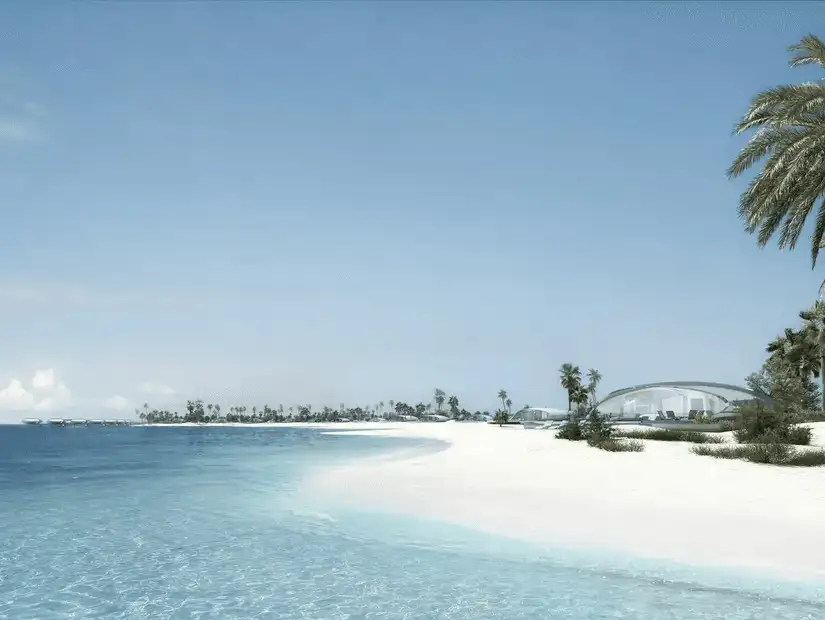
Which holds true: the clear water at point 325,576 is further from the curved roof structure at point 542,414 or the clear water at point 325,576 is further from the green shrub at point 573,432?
the curved roof structure at point 542,414

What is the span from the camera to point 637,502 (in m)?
14.9

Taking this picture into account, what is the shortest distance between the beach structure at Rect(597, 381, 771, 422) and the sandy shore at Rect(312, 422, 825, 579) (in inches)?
935

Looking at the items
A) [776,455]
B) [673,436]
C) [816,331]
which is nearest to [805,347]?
[816,331]

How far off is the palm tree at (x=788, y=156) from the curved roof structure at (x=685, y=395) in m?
25.6

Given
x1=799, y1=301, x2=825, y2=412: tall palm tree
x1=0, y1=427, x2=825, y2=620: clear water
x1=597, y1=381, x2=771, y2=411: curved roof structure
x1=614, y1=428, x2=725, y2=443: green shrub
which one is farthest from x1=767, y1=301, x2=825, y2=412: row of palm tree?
x1=0, y1=427, x2=825, y2=620: clear water

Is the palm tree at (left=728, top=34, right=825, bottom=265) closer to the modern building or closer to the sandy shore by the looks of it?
the sandy shore

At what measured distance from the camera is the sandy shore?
10.9 meters

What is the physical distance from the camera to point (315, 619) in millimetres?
8320

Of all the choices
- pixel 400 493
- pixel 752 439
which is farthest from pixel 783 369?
pixel 400 493

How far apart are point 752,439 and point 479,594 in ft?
59.9

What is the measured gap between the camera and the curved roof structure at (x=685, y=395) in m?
46.9

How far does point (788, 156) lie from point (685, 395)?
35305 mm

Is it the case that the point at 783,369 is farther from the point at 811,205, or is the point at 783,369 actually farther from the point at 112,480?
the point at 112,480

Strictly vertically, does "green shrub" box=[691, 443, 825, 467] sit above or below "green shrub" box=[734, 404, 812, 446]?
below
